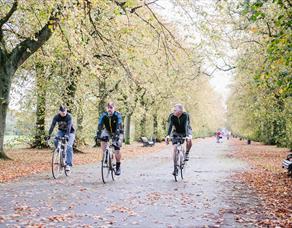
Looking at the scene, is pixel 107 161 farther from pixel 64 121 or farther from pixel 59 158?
pixel 64 121

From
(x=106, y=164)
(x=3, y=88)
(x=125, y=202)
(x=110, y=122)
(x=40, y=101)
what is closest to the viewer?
(x=125, y=202)

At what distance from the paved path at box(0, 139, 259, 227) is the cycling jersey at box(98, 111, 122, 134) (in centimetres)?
158

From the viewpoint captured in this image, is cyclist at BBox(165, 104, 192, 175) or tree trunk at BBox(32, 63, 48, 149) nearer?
cyclist at BBox(165, 104, 192, 175)

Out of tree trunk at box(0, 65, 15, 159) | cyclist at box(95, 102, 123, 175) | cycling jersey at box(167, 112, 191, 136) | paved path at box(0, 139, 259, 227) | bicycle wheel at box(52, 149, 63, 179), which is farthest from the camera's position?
tree trunk at box(0, 65, 15, 159)

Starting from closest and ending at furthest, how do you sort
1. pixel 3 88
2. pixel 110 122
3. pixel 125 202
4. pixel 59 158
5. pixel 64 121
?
1. pixel 125 202
2. pixel 110 122
3. pixel 59 158
4. pixel 64 121
5. pixel 3 88

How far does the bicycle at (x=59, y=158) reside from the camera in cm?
1433

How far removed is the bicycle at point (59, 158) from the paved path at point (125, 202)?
0.36 meters

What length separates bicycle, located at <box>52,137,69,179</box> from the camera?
47.0 ft

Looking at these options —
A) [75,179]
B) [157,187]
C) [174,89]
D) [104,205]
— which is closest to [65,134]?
[75,179]

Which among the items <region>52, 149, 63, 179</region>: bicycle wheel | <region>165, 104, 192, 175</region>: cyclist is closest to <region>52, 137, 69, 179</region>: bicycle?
<region>52, 149, 63, 179</region>: bicycle wheel

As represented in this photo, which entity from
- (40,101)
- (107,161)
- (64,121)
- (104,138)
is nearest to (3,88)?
(64,121)

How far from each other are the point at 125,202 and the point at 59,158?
5.36 m

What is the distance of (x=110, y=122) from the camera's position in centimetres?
1373

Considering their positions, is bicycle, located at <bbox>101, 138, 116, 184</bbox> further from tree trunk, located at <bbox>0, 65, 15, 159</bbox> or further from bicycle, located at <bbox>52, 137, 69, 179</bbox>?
tree trunk, located at <bbox>0, 65, 15, 159</bbox>
